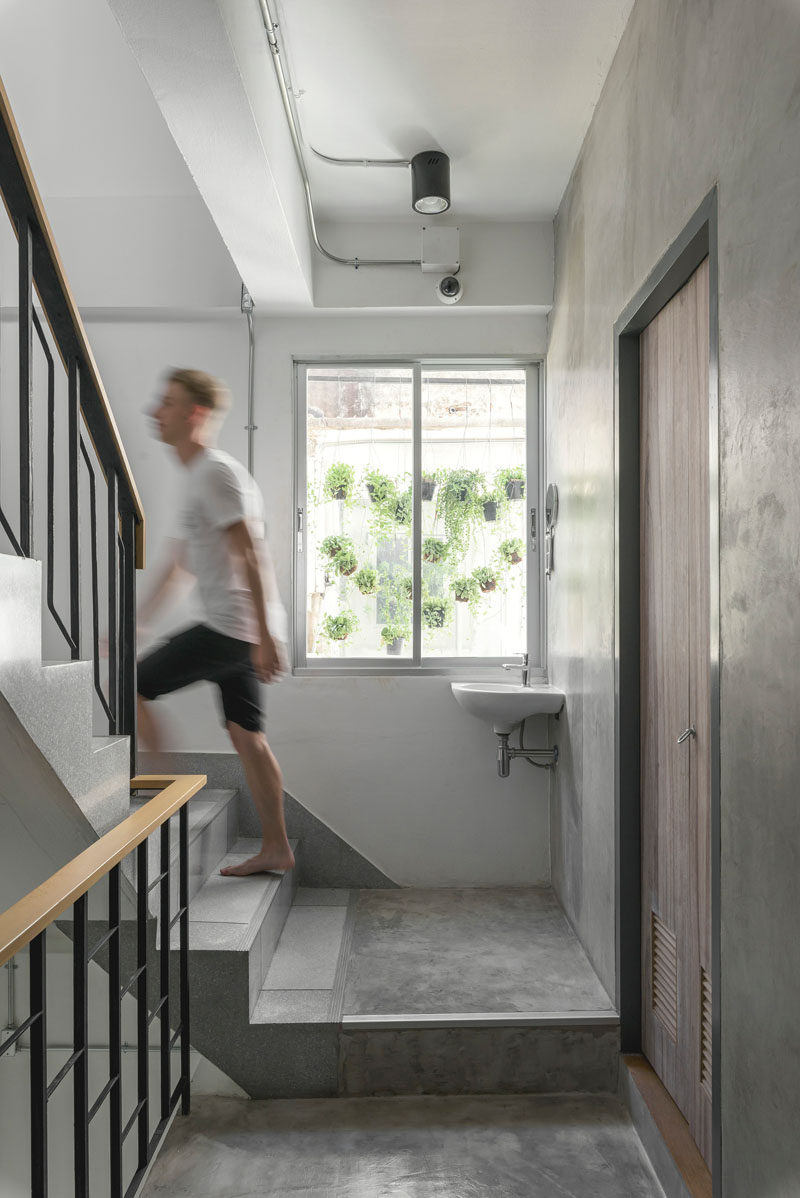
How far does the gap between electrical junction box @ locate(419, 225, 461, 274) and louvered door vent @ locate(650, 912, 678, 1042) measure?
2.47 m

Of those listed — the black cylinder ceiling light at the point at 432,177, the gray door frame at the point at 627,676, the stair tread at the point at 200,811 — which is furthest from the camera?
the black cylinder ceiling light at the point at 432,177

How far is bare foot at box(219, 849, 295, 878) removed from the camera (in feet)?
9.67

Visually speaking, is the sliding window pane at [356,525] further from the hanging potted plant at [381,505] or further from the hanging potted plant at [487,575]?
the hanging potted plant at [487,575]

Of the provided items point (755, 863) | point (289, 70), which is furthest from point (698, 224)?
point (289, 70)

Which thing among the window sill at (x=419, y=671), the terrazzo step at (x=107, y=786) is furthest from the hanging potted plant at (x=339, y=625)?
the terrazzo step at (x=107, y=786)

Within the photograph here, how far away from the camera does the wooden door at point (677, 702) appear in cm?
184

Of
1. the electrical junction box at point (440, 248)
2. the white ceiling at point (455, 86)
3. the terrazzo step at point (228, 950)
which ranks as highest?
the white ceiling at point (455, 86)

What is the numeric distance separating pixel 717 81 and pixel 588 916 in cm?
233

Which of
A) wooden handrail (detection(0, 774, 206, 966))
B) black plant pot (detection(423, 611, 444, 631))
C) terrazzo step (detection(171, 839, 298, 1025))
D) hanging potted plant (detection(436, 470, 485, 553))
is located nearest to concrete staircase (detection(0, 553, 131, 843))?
wooden handrail (detection(0, 774, 206, 966))

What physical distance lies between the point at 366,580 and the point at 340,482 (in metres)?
0.44

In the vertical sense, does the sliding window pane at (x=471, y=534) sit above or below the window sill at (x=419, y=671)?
above

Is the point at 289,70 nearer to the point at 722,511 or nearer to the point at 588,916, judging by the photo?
the point at 722,511

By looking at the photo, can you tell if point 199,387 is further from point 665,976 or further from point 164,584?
point 665,976

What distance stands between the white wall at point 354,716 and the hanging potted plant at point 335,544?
6.7 inches
